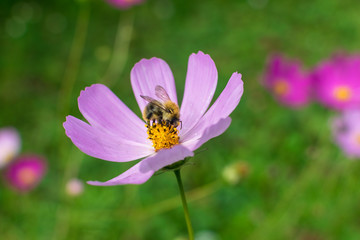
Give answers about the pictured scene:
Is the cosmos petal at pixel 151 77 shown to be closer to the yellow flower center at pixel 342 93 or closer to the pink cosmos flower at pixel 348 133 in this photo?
the yellow flower center at pixel 342 93

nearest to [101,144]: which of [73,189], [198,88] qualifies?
[198,88]

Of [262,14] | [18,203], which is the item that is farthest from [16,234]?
[262,14]

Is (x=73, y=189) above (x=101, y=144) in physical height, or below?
above

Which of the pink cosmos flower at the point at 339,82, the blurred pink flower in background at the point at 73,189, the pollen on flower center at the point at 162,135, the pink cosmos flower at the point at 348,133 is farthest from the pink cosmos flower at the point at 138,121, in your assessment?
the pink cosmos flower at the point at 348,133

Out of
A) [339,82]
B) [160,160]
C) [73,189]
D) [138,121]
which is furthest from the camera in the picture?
[339,82]

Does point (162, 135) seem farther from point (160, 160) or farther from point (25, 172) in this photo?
point (25, 172)

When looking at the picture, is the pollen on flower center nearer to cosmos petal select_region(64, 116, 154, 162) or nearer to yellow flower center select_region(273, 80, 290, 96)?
cosmos petal select_region(64, 116, 154, 162)
